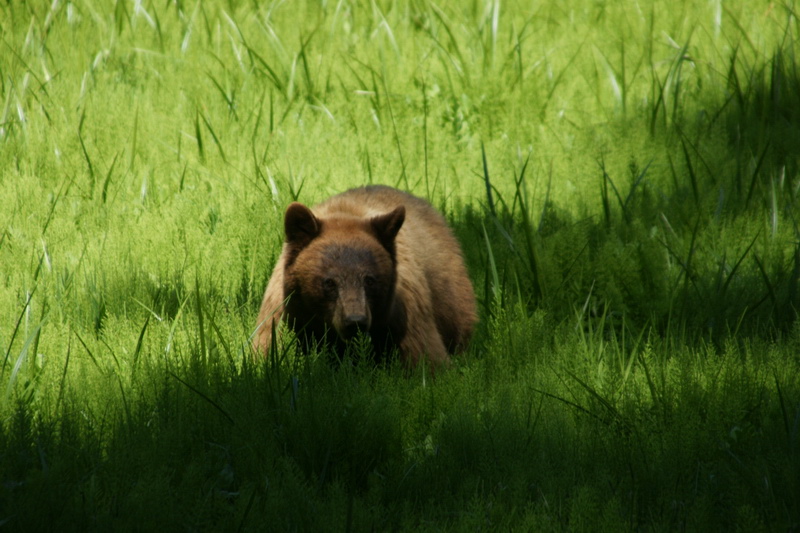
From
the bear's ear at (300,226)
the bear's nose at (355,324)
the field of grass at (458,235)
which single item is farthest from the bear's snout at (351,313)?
the bear's ear at (300,226)

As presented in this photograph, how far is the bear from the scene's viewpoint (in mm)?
4152

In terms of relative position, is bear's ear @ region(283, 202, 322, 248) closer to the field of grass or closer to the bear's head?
the bear's head

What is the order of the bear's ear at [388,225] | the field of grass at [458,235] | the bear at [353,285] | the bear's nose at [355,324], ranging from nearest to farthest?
the field of grass at [458,235]
the bear's nose at [355,324]
the bear at [353,285]
the bear's ear at [388,225]

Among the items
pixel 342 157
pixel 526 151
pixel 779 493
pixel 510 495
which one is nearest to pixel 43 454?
pixel 510 495

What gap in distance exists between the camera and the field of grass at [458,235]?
9.43 feet

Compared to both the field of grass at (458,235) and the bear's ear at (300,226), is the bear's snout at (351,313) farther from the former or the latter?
the bear's ear at (300,226)

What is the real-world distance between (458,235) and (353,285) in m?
1.58

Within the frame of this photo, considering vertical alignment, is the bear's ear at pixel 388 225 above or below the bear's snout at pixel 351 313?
above

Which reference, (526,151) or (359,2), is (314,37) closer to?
(359,2)

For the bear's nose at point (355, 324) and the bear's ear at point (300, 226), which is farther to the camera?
the bear's ear at point (300, 226)

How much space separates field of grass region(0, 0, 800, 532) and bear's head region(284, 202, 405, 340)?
0.36 meters

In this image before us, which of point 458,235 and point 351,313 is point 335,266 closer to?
point 351,313

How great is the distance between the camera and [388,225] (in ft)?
14.3

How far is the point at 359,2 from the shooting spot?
8016 mm
